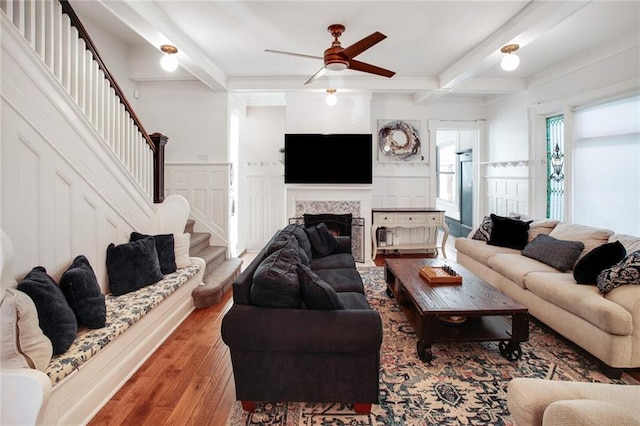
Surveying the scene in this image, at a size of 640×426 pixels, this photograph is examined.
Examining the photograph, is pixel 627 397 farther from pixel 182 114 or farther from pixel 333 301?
pixel 182 114

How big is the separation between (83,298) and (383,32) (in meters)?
3.46

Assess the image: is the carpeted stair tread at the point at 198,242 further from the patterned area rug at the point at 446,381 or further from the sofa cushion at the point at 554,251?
the sofa cushion at the point at 554,251

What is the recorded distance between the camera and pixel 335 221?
18.1ft

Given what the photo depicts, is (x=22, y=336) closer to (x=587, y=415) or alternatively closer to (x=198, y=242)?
(x=587, y=415)

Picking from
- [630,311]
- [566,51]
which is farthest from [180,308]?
[566,51]

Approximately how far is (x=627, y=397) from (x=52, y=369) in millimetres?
2593

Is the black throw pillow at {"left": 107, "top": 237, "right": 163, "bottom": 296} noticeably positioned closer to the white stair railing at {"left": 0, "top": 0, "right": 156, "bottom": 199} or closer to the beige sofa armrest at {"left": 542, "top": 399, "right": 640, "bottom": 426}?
the white stair railing at {"left": 0, "top": 0, "right": 156, "bottom": 199}

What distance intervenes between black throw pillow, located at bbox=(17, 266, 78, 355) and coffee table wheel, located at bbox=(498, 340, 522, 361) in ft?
9.32

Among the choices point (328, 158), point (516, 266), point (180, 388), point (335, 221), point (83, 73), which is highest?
point (83, 73)

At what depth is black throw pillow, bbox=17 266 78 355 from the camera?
1.86m

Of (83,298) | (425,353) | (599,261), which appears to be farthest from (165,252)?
(599,261)

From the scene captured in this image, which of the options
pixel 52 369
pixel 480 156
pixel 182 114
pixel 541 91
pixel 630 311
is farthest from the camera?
pixel 480 156

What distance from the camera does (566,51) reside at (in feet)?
13.1

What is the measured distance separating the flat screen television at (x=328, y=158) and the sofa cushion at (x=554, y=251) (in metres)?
2.47
